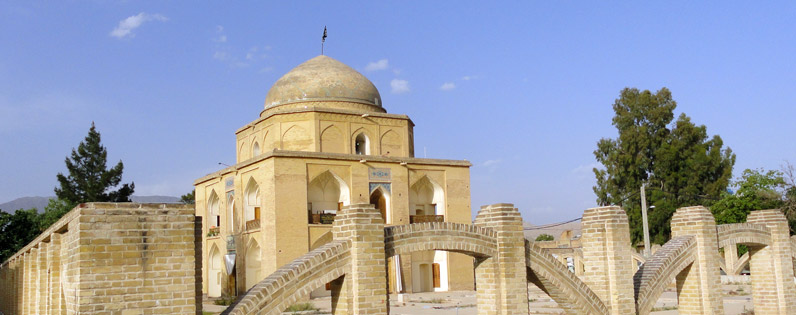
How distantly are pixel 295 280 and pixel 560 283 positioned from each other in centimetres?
398

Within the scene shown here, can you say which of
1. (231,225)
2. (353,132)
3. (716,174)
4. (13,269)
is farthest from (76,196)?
(716,174)

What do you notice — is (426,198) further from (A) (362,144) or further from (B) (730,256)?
(B) (730,256)

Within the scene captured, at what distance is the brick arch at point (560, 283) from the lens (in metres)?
9.38

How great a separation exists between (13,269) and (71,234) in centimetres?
1445

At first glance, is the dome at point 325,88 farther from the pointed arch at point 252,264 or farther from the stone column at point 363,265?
the stone column at point 363,265

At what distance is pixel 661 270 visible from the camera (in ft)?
34.6

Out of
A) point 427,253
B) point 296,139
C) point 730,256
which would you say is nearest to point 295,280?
point 427,253

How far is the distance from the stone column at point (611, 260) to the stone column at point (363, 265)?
3334 millimetres

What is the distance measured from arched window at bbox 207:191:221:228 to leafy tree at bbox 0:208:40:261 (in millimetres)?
7720

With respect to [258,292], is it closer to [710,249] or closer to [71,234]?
[71,234]

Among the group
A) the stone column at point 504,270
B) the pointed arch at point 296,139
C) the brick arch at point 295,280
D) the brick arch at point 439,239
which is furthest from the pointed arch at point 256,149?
the brick arch at point 295,280

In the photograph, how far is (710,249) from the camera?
36.7ft

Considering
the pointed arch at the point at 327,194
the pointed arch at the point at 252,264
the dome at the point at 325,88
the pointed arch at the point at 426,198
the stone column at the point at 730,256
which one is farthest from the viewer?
the stone column at the point at 730,256

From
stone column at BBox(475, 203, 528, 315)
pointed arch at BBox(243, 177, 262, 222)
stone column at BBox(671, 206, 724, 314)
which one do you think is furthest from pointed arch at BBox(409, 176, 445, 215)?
stone column at BBox(475, 203, 528, 315)
